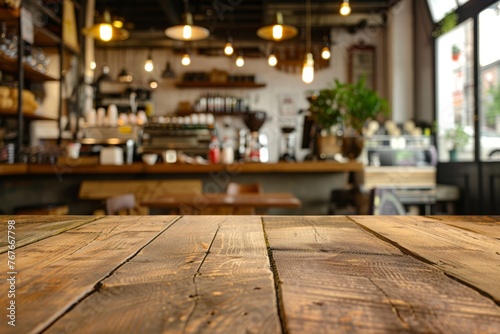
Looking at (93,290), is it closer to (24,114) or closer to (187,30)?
(187,30)

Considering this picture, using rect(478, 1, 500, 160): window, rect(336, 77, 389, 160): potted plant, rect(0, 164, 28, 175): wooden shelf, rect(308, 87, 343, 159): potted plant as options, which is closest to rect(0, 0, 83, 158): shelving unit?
rect(0, 164, 28, 175): wooden shelf

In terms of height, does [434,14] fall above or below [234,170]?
above

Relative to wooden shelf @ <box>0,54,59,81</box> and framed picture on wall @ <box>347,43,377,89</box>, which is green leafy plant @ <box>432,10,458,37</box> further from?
wooden shelf @ <box>0,54,59,81</box>

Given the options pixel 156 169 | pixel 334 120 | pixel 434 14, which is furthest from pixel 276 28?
pixel 434 14

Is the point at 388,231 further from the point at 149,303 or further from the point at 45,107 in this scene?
the point at 45,107

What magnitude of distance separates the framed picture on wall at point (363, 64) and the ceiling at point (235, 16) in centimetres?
43

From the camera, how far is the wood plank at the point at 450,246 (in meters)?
0.66

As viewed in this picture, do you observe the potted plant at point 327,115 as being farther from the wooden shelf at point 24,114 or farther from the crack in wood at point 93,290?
the crack in wood at point 93,290

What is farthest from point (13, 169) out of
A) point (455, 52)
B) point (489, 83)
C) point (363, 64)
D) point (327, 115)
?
point (363, 64)

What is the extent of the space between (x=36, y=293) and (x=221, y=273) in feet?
0.87

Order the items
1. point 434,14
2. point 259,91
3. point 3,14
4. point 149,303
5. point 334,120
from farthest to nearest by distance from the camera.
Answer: point 259,91, point 434,14, point 3,14, point 334,120, point 149,303

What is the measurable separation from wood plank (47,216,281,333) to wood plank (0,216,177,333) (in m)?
0.02

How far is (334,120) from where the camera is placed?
396 centimetres

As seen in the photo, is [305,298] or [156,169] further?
[156,169]
